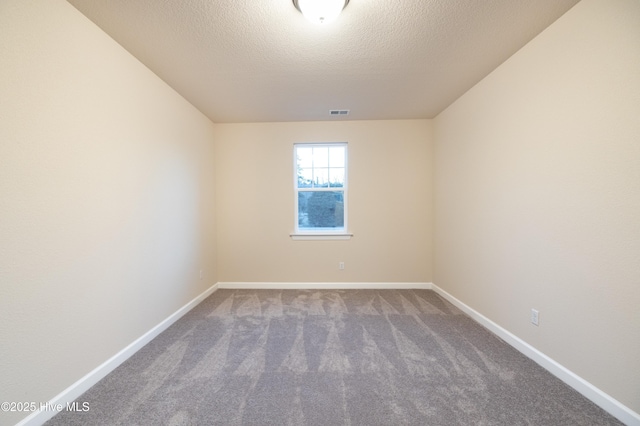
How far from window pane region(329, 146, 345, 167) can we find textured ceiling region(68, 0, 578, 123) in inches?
39.4

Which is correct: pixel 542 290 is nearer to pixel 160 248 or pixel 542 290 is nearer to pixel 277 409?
pixel 277 409

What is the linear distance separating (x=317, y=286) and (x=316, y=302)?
0.56 m

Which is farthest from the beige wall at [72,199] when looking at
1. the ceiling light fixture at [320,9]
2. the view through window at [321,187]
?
the view through window at [321,187]

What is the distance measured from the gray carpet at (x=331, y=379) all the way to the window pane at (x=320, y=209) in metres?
1.55

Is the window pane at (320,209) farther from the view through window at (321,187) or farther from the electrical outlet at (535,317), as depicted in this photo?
the electrical outlet at (535,317)

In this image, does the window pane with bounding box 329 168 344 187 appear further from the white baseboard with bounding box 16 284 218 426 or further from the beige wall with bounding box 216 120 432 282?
the white baseboard with bounding box 16 284 218 426

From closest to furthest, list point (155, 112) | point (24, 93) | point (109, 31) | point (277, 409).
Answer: point (24, 93)
point (277, 409)
point (109, 31)
point (155, 112)

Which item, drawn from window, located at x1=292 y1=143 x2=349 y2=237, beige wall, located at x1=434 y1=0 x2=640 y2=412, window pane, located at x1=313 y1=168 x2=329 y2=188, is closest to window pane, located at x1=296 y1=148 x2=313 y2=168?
window, located at x1=292 y1=143 x2=349 y2=237

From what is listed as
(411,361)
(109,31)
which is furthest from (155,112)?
(411,361)

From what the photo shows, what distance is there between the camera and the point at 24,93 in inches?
53.1

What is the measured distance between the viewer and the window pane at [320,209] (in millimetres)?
3928

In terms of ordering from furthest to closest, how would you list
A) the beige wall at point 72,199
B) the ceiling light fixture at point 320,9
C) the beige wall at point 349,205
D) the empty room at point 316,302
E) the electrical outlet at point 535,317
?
the beige wall at point 349,205 → the electrical outlet at point 535,317 → the ceiling light fixture at point 320,9 → the empty room at point 316,302 → the beige wall at point 72,199

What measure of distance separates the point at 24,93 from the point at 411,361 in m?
3.09

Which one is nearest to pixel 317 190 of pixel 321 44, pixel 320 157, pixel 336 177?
pixel 336 177
